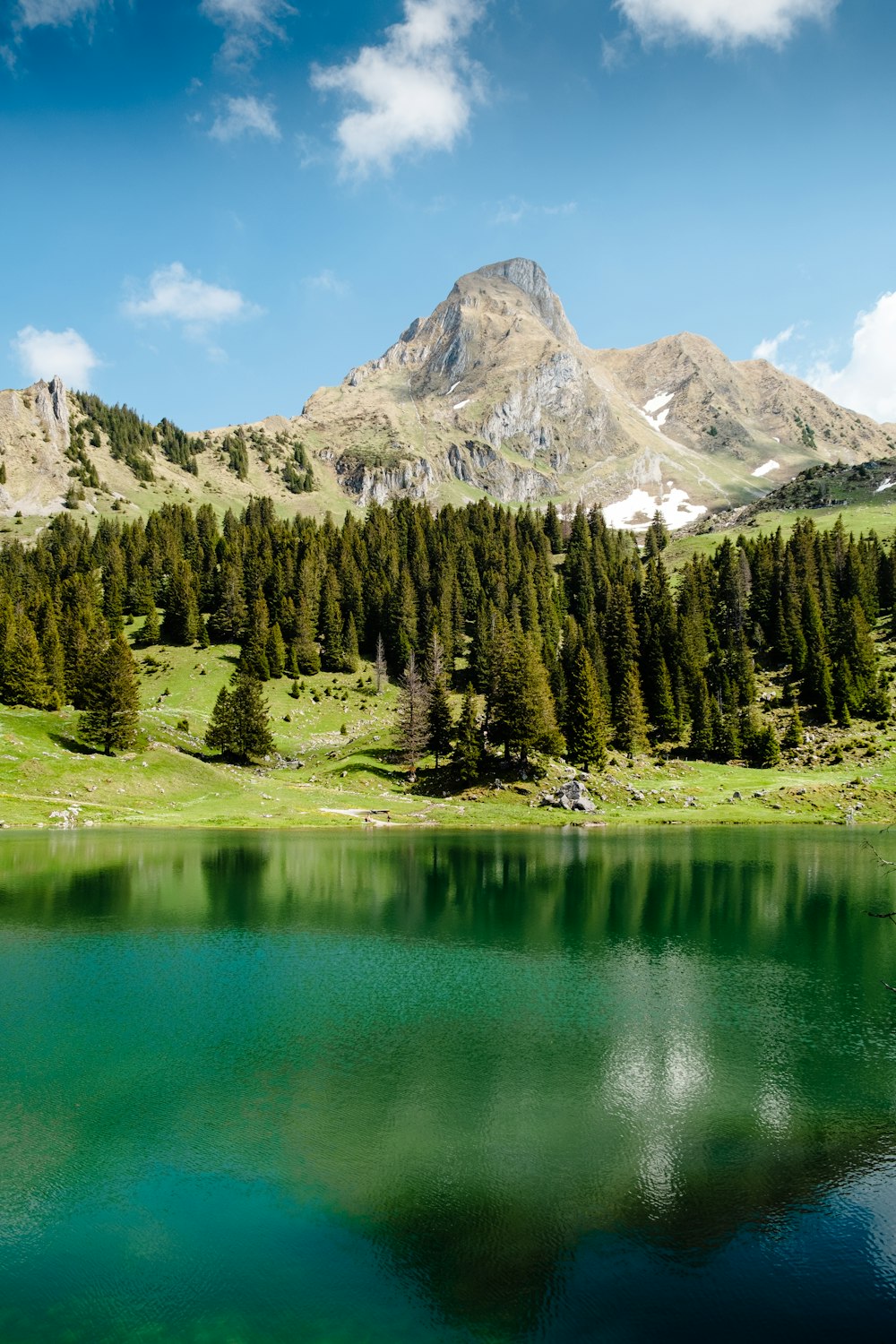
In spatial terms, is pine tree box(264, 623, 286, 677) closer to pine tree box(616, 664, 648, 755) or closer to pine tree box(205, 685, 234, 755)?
pine tree box(205, 685, 234, 755)

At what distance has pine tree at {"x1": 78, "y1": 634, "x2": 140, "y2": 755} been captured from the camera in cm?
8006

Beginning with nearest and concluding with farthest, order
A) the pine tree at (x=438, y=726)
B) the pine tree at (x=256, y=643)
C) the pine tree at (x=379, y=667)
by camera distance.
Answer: the pine tree at (x=438, y=726)
the pine tree at (x=256, y=643)
the pine tree at (x=379, y=667)

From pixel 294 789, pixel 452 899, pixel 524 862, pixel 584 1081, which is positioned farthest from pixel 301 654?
pixel 584 1081

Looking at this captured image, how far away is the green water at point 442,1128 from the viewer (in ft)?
38.4

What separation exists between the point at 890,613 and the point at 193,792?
113 metres

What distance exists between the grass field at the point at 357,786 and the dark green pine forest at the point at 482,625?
3555 mm

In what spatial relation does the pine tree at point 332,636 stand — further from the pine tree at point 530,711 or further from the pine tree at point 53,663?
the pine tree at point 530,711

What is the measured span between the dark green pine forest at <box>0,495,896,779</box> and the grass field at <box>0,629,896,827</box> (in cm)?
356

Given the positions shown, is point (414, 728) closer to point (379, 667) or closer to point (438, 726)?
point (438, 726)

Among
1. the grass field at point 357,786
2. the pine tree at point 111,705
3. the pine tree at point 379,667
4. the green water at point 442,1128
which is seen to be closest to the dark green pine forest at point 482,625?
the pine tree at point 111,705

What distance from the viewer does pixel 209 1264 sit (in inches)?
491

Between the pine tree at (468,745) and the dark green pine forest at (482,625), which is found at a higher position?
the dark green pine forest at (482,625)

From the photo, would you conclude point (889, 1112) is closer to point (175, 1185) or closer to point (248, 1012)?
point (175, 1185)

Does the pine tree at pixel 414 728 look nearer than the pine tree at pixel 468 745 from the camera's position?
No
